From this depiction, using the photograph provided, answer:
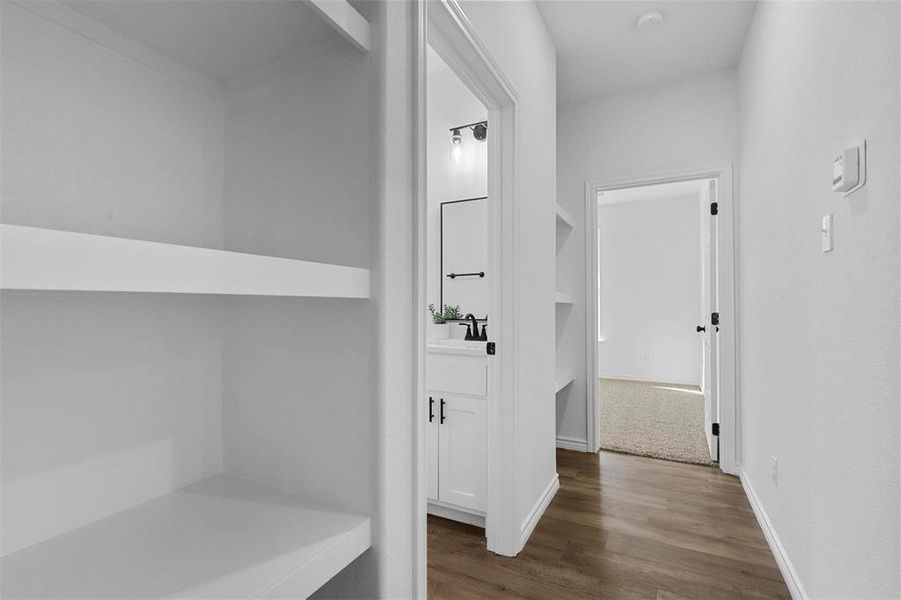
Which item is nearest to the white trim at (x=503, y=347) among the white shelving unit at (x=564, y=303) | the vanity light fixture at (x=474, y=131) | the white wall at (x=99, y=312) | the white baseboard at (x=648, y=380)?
the vanity light fixture at (x=474, y=131)

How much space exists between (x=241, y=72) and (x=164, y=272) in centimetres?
65

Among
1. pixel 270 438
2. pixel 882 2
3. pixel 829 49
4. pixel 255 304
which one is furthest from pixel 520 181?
pixel 270 438

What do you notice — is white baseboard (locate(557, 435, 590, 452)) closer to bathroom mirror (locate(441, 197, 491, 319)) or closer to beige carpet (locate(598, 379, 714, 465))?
beige carpet (locate(598, 379, 714, 465))

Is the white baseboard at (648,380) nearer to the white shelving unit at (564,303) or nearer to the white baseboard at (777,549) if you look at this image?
the white shelving unit at (564,303)

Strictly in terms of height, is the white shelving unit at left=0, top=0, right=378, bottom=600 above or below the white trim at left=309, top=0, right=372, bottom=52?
below

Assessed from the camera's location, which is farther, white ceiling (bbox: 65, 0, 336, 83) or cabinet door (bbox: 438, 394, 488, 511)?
cabinet door (bbox: 438, 394, 488, 511)

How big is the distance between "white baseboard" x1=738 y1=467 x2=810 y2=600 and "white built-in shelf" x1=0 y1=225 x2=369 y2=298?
2062 millimetres

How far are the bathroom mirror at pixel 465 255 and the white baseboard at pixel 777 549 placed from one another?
176cm

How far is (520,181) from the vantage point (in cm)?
211

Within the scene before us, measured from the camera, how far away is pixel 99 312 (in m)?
0.81

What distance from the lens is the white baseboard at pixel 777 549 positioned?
1695mm

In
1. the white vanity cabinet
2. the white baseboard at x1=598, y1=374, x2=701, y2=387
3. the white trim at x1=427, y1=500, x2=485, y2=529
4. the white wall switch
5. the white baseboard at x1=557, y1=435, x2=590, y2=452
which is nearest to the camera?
the white wall switch

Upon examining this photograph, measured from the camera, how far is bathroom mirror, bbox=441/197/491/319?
2854 mm

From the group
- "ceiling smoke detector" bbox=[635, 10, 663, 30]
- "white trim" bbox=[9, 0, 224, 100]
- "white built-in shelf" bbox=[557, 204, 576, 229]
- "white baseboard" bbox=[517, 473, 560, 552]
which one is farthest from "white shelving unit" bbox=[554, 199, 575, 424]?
"white trim" bbox=[9, 0, 224, 100]
